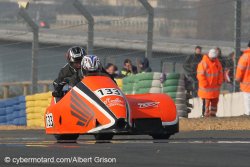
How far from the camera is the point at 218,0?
26656mm

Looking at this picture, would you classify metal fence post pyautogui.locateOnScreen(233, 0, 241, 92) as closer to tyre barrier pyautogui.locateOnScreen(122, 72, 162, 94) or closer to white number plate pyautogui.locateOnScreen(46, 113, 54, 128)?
tyre barrier pyautogui.locateOnScreen(122, 72, 162, 94)

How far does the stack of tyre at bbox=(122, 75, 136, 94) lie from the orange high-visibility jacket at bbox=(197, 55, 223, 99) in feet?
4.55

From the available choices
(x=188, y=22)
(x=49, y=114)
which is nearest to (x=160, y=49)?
(x=188, y=22)

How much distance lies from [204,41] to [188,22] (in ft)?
2.60

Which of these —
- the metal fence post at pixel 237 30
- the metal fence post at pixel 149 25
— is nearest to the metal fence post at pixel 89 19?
the metal fence post at pixel 149 25

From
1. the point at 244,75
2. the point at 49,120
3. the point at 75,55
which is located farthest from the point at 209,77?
the point at 49,120

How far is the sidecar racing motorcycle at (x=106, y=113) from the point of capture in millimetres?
14367

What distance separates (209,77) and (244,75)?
1.28 meters

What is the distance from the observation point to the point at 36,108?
24.8m

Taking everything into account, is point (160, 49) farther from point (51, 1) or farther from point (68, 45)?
point (51, 1)

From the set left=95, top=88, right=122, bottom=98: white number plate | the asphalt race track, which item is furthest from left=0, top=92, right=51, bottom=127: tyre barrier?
the asphalt race track

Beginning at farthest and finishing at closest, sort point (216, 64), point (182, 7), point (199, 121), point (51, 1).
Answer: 1. point (51, 1)
2. point (182, 7)
3. point (216, 64)
4. point (199, 121)

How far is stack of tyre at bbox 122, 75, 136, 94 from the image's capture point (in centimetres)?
2328

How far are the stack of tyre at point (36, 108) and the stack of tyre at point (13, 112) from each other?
11.0 inches
